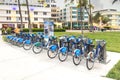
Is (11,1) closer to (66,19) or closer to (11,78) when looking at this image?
(66,19)

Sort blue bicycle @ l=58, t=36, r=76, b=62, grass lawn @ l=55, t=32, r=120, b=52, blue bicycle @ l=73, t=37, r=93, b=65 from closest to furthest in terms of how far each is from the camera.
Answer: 1. blue bicycle @ l=73, t=37, r=93, b=65
2. blue bicycle @ l=58, t=36, r=76, b=62
3. grass lawn @ l=55, t=32, r=120, b=52

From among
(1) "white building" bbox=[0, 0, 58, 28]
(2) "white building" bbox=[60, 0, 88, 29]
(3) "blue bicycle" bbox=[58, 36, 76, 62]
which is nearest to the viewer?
(3) "blue bicycle" bbox=[58, 36, 76, 62]

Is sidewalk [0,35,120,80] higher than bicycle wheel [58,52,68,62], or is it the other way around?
bicycle wheel [58,52,68,62]

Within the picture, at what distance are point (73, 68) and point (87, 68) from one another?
0.55 meters

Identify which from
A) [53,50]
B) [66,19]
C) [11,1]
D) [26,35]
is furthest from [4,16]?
[53,50]

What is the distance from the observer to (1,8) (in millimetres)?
70750

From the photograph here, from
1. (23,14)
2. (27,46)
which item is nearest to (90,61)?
(27,46)

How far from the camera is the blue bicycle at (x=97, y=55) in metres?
9.35

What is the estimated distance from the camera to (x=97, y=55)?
9938 mm

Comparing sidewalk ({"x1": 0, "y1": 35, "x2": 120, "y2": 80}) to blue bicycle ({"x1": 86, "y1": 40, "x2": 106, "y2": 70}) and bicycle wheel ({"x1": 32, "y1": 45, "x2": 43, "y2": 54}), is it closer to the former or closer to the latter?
blue bicycle ({"x1": 86, "y1": 40, "x2": 106, "y2": 70})

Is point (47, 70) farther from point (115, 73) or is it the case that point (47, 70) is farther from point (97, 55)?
point (115, 73)

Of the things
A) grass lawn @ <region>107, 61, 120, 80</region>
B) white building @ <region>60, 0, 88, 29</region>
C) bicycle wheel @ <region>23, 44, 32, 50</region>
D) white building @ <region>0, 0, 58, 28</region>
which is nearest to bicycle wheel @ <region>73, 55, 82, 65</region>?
grass lawn @ <region>107, 61, 120, 80</region>

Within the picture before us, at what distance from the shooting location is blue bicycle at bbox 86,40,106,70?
30.7ft

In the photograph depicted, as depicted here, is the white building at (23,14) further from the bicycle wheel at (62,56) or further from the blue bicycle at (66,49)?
the bicycle wheel at (62,56)
